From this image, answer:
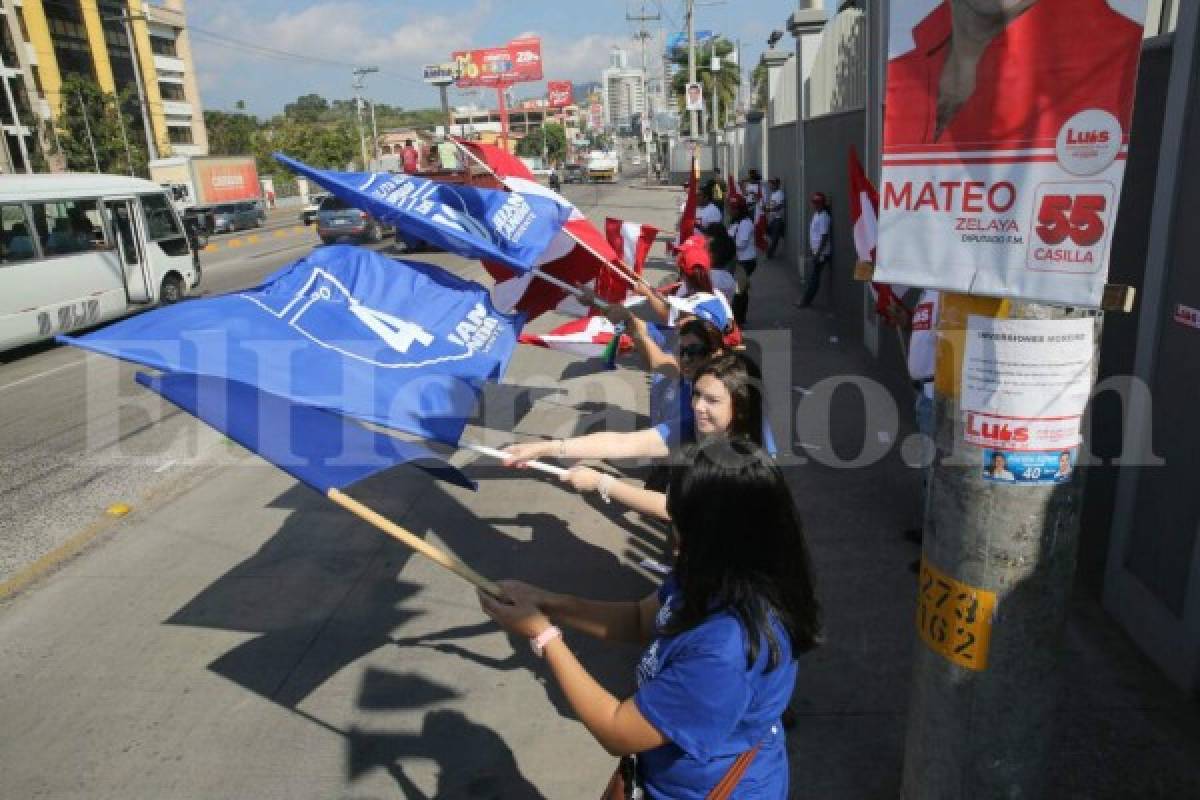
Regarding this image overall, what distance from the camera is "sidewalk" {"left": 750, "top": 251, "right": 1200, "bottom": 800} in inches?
133

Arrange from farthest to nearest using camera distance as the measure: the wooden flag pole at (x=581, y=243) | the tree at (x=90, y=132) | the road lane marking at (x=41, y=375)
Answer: the tree at (x=90, y=132) < the road lane marking at (x=41, y=375) < the wooden flag pole at (x=581, y=243)

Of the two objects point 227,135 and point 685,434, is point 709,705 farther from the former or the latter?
point 227,135

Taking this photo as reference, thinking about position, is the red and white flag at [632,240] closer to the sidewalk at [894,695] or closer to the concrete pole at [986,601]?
the sidewalk at [894,695]

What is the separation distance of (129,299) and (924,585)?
15392mm

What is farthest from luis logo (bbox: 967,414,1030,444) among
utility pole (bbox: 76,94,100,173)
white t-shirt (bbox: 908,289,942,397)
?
utility pole (bbox: 76,94,100,173)

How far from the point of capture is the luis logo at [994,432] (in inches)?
89.4

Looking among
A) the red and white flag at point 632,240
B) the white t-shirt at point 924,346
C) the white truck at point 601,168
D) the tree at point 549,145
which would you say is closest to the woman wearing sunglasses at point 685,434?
the white t-shirt at point 924,346

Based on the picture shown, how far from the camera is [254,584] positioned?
5.38 metres

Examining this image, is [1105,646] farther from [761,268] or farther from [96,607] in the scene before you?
[761,268]

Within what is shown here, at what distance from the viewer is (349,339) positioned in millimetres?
3633

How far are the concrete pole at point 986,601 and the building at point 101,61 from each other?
44.9m

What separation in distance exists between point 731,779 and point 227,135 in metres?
84.1

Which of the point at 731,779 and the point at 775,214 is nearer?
the point at 731,779

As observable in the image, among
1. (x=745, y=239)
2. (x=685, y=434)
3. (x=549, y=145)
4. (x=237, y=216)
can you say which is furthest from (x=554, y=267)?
(x=549, y=145)
